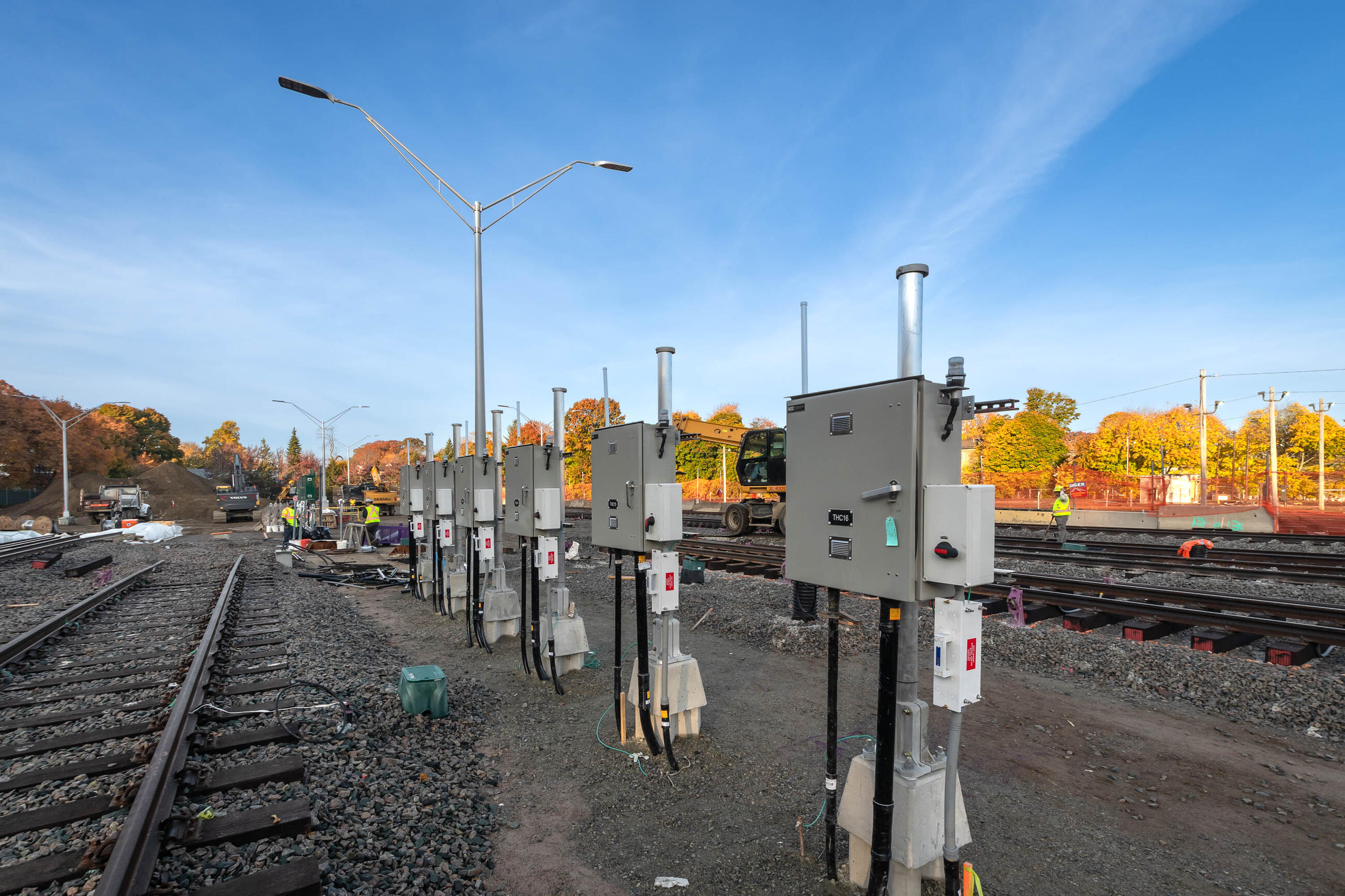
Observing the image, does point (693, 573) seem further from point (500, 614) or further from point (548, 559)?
point (548, 559)

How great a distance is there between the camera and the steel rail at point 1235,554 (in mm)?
13133

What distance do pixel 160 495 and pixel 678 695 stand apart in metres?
66.5

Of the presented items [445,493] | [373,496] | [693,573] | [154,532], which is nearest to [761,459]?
[693,573]

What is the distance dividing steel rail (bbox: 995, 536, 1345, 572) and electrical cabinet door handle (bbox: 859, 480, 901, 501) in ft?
46.2

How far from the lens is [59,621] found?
8766 mm

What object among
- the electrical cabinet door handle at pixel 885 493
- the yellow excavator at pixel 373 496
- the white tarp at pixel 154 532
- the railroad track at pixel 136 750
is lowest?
the white tarp at pixel 154 532

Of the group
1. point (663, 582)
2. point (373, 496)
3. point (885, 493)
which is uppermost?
point (885, 493)

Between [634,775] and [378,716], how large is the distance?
234cm

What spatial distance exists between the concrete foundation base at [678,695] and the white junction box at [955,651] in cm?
252

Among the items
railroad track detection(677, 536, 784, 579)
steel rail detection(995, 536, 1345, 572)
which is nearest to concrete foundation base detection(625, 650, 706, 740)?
railroad track detection(677, 536, 784, 579)

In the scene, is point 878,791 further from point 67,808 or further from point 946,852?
point 67,808

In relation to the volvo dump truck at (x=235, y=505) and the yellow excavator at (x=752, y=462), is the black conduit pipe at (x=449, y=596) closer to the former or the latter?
the yellow excavator at (x=752, y=462)

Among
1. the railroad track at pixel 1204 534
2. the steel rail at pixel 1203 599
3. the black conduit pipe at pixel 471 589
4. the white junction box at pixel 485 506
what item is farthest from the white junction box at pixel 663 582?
the railroad track at pixel 1204 534

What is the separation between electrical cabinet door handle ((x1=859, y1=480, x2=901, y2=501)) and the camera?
316 cm
